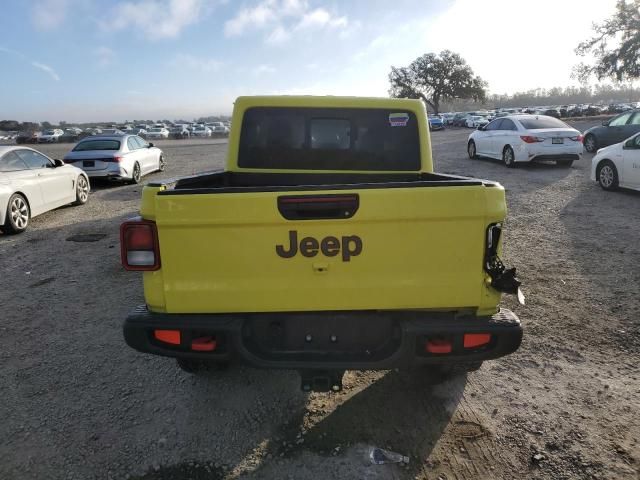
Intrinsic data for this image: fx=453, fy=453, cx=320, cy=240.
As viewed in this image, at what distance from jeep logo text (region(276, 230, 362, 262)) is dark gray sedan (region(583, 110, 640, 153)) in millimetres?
16461

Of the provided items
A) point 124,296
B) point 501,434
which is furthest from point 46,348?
point 501,434

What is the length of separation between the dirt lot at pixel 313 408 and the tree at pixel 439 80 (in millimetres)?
71038

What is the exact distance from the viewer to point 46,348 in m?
3.99

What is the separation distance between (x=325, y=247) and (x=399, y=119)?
2035 mm

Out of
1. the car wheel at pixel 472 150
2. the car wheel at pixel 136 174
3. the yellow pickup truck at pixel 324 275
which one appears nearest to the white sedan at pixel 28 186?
the car wheel at pixel 136 174

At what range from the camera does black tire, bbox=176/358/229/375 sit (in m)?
3.33

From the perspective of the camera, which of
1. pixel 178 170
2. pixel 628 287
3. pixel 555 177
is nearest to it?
pixel 628 287

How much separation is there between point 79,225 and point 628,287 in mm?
8793

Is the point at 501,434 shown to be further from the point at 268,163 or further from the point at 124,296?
the point at 124,296

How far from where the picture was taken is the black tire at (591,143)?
667 inches

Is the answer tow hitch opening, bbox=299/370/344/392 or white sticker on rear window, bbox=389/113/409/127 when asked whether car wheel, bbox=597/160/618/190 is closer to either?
white sticker on rear window, bbox=389/113/409/127

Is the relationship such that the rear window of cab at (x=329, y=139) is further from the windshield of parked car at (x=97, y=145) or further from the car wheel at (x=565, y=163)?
the car wheel at (x=565, y=163)

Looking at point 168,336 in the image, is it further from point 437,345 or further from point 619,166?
point 619,166

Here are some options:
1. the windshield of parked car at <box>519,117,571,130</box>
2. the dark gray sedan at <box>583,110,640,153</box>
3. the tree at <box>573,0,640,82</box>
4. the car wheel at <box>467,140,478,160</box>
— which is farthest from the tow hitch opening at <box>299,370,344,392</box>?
the tree at <box>573,0,640,82</box>
